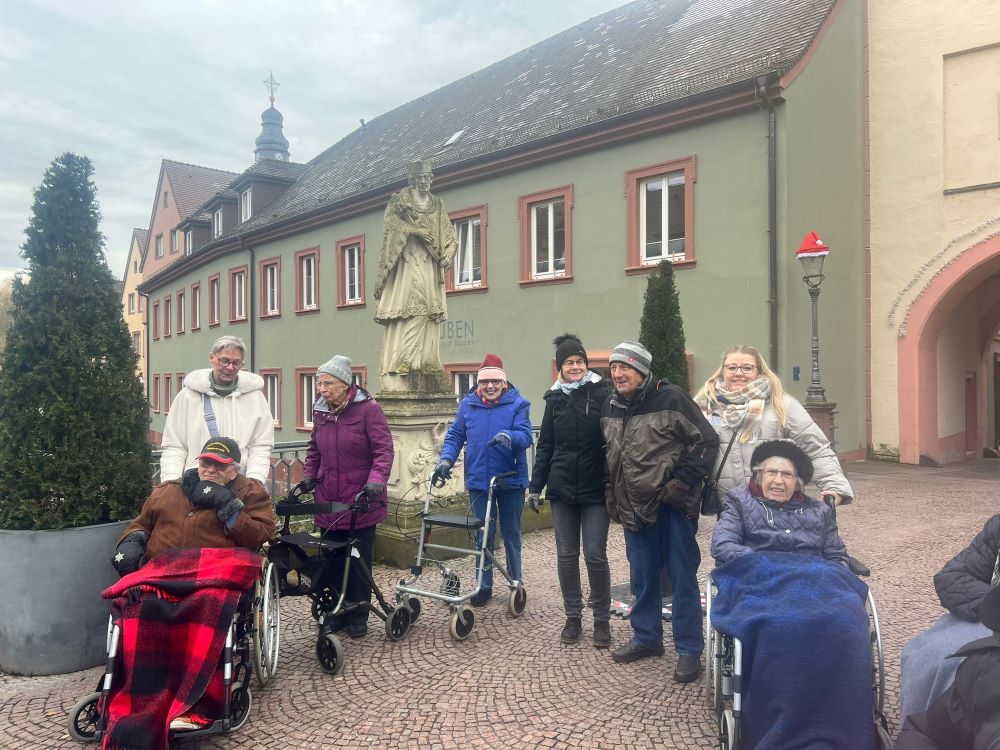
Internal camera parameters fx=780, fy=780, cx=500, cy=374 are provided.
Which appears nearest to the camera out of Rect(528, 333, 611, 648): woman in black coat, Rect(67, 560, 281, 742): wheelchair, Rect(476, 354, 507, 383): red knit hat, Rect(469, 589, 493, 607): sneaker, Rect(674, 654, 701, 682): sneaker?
Rect(67, 560, 281, 742): wheelchair

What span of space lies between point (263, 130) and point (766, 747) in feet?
148

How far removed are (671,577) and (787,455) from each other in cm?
104

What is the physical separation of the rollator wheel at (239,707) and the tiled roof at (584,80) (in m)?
12.2

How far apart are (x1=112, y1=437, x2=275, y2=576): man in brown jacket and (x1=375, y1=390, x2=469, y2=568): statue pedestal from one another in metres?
2.80

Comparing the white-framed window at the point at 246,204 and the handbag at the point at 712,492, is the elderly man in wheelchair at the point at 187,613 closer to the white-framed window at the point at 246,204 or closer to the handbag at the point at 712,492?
the handbag at the point at 712,492

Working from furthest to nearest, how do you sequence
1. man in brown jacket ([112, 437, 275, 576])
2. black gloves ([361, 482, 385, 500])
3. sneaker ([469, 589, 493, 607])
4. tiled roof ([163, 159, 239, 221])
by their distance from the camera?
tiled roof ([163, 159, 239, 221]) < sneaker ([469, 589, 493, 607]) < black gloves ([361, 482, 385, 500]) < man in brown jacket ([112, 437, 275, 576])

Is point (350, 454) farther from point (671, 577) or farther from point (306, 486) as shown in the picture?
point (671, 577)

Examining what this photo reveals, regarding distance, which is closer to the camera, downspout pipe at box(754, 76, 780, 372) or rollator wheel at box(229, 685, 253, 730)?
rollator wheel at box(229, 685, 253, 730)

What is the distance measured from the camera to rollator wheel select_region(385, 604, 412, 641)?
488 cm

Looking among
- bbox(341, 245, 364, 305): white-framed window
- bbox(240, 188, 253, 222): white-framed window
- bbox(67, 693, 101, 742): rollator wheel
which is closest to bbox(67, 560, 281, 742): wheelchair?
bbox(67, 693, 101, 742): rollator wheel

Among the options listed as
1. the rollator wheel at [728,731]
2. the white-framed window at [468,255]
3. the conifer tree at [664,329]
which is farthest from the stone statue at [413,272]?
the white-framed window at [468,255]

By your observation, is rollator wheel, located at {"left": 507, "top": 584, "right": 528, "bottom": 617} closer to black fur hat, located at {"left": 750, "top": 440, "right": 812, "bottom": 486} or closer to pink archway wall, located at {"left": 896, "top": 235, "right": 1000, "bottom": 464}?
black fur hat, located at {"left": 750, "top": 440, "right": 812, "bottom": 486}

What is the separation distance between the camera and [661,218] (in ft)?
47.3

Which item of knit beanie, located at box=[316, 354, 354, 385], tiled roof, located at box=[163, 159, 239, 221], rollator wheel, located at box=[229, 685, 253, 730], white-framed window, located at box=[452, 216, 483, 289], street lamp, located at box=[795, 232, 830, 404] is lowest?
rollator wheel, located at box=[229, 685, 253, 730]
